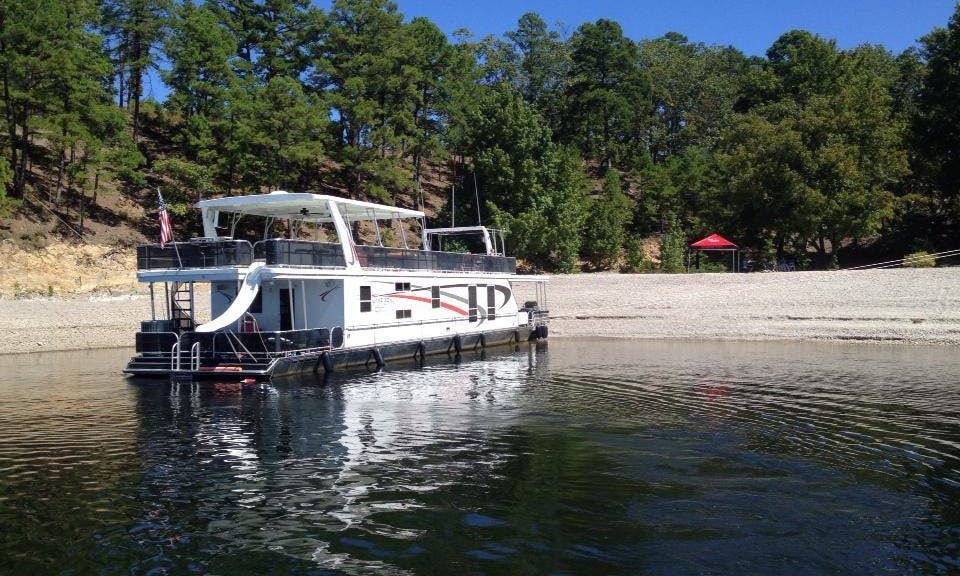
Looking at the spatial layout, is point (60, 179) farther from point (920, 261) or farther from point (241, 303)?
point (920, 261)

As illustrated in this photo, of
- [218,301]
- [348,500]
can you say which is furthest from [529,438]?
[218,301]

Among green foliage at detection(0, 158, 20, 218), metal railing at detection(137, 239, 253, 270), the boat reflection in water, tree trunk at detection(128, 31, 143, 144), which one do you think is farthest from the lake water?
tree trunk at detection(128, 31, 143, 144)

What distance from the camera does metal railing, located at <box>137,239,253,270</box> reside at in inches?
938

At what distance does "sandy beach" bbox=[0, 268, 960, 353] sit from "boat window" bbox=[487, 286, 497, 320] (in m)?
4.92

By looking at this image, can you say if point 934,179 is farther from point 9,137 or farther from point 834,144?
point 9,137

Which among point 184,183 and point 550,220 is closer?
point 184,183

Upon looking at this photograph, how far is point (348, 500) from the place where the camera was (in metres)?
11.6

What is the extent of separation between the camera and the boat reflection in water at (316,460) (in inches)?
398

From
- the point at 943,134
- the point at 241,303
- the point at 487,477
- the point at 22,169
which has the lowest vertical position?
the point at 487,477

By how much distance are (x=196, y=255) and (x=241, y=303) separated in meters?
2.28

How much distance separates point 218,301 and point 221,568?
62.7 ft

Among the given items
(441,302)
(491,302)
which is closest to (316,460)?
(441,302)

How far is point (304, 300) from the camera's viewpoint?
26203 millimetres

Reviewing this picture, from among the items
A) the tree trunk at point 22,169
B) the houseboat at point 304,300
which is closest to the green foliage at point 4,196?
the tree trunk at point 22,169
